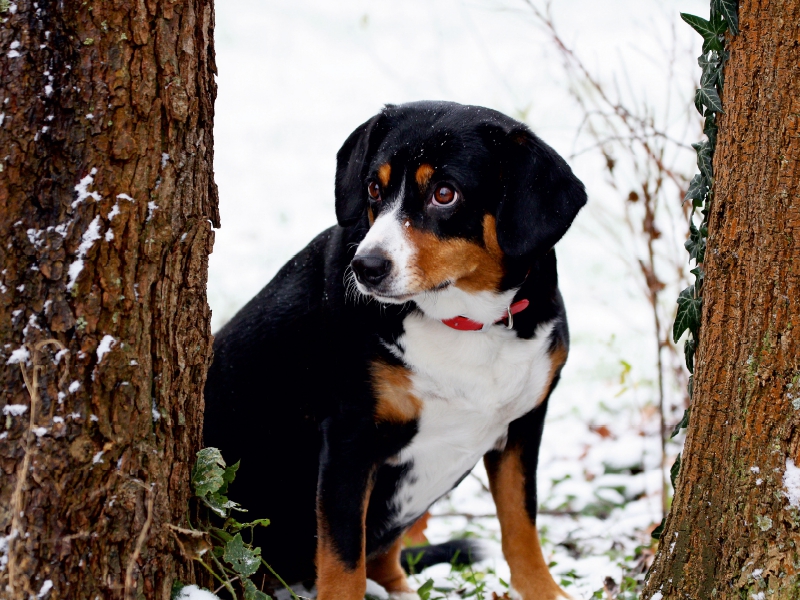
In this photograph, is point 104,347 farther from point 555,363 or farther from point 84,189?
point 555,363

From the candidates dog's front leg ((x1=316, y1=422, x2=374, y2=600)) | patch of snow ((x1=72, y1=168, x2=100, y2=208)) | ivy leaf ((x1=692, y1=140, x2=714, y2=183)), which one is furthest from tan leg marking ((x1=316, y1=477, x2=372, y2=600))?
ivy leaf ((x1=692, y1=140, x2=714, y2=183))

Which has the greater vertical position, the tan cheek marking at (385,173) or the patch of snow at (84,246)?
the tan cheek marking at (385,173)

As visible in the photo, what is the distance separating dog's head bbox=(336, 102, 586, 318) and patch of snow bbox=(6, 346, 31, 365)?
3.23 feet

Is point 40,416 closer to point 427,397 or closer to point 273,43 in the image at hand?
point 427,397

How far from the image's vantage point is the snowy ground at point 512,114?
4.26 m

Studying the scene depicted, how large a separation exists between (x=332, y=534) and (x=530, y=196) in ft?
4.04

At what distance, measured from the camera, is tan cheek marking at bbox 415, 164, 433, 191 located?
2.76m

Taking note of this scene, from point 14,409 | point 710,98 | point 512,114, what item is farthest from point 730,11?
point 512,114

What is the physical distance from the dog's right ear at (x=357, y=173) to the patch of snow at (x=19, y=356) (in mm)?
1276

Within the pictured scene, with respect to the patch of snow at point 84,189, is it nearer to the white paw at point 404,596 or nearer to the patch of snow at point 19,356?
the patch of snow at point 19,356

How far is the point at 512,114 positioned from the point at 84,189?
179 inches

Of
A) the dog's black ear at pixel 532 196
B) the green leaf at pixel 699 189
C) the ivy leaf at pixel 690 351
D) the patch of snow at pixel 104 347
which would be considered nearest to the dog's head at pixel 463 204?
the dog's black ear at pixel 532 196

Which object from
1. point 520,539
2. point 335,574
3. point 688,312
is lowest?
point 335,574

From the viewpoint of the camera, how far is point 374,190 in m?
2.91
